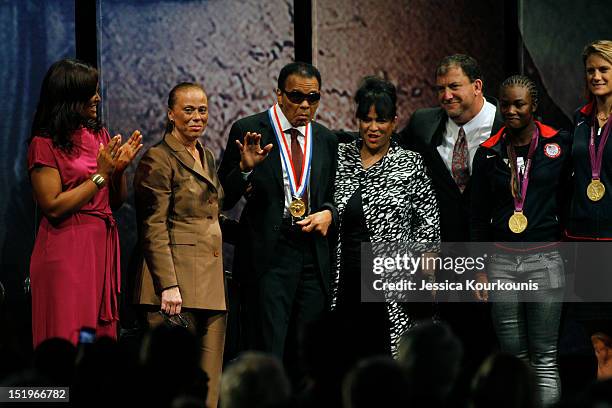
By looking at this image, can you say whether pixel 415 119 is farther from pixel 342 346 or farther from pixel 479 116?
pixel 342 346

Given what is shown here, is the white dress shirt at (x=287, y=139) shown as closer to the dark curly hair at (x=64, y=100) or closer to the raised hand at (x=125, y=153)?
the raised hand at (x=125, y=153)

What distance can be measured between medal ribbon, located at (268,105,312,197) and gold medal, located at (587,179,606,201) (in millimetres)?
1300

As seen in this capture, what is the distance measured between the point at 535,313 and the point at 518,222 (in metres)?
0.43

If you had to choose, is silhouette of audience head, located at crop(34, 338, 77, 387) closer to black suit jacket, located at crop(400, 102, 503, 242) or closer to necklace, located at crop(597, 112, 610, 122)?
black suit jacket, located at crop(400, 102, 503, 242)

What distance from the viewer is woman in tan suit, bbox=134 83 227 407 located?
15.3 feet

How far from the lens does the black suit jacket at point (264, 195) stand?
4.82m

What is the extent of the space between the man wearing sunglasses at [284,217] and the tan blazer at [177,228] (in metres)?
0.18

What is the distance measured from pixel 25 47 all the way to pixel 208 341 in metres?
2.30

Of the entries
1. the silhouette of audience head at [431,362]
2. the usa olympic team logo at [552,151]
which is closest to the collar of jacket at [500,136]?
the usa olympic team logo at [552,151]

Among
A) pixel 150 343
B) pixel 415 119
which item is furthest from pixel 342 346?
pixel 415 119

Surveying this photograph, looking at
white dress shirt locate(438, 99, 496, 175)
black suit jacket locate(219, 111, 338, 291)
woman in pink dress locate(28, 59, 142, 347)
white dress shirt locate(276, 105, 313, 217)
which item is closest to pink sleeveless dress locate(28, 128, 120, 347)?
woman in pink dress locate(28, 59, 142, 347)

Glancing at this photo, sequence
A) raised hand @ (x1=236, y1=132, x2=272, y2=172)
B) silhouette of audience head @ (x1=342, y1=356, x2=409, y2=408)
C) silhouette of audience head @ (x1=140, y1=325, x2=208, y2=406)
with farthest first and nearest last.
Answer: raised hand @ (x1=236, y1=132, x2=272, y2=172) < silhouette of audience head @ (x1=140, y1=325, x2=208, y2=406) < silhouette of audience head @ (x1=342, y1=356, x2=409, y2=408)

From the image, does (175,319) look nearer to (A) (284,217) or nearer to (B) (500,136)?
(A) (284,217)

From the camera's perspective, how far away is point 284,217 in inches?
191
